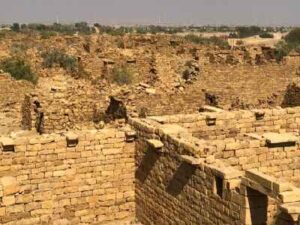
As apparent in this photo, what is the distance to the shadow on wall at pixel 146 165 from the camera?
952 cm

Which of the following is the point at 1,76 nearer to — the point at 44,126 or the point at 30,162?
the point at 44,126

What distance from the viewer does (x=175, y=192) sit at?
8.85 metres

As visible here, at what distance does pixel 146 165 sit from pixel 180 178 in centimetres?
113

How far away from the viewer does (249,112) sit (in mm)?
11188

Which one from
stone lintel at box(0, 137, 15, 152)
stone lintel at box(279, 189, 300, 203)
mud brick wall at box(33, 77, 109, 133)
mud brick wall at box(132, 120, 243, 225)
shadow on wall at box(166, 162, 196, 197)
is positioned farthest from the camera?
mud brick wall at box(33, 77, 109, 133)

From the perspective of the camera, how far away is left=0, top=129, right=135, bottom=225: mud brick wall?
920 cm

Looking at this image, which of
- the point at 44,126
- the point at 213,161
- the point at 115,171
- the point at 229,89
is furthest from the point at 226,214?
the point at 229,89

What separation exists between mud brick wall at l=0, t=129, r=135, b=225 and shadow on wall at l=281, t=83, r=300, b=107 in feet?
26.9

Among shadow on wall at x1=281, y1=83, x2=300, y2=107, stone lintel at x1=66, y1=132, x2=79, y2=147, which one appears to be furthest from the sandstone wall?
shadow on wall at x1=281, y1=83, x2=300, y2=107

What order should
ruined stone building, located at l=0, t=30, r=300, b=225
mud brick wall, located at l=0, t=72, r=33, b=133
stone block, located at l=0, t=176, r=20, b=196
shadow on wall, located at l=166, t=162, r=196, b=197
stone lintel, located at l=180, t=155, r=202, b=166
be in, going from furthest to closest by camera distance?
mud brick wall, located at l=0, t=72, r=33, b=133 < stone block, located at l=0, t=176, r=20, b=196 < shadow on wall, located at l=166, t=162, r=196, b=197 < stone lintel, located at l=180, t=155, r=202, b=166 < ruined stone building, located at l=0, t=30, r=300, b=225

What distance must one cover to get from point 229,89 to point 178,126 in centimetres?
1036

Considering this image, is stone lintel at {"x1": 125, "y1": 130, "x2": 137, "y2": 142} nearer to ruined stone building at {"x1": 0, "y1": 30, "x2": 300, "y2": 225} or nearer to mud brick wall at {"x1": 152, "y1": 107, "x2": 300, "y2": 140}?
ruined stone building at {"x1": 0, "y1": 30, "x2": 300, "y2": 225}

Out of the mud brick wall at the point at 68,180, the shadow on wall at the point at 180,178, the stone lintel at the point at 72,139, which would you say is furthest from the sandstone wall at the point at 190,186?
the stone lintel at the point at 72,139

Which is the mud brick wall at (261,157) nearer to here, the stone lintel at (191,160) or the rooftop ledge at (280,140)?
the rooftop ledge at (280,140)
